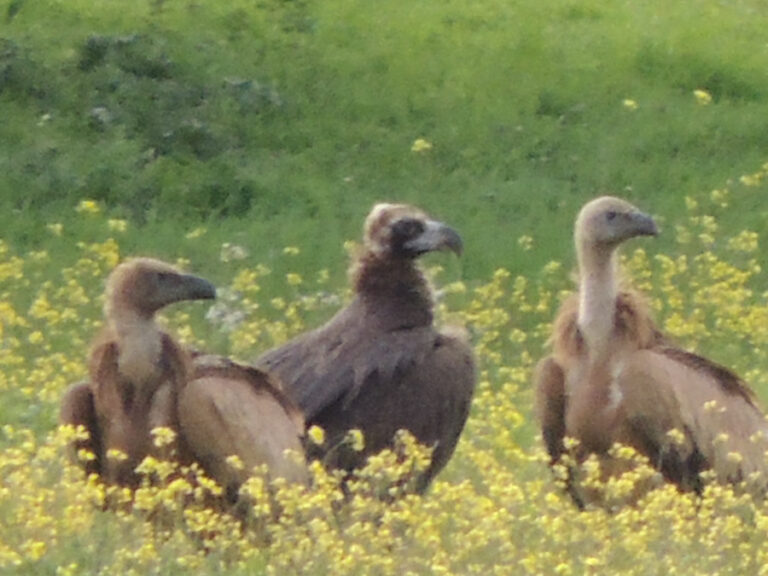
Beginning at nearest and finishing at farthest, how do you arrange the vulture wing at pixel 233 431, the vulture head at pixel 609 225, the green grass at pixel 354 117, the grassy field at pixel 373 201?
the grassy field at pixel 373 201
the vulture wing at pixel 233 431
the vulture head at pixel 609 225
the green grass at pixel 354 117

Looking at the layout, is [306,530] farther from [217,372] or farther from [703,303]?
[703,303]

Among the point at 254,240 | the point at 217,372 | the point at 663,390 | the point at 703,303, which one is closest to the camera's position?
the point at 217,372

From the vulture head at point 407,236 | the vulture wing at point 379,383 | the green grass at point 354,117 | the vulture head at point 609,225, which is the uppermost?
the vulture head at point 609,225

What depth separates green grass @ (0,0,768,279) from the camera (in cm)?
1412

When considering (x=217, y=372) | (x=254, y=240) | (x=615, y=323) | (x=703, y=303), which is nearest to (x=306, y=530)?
(x=217, y=372)

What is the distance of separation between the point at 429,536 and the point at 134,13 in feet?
39.4

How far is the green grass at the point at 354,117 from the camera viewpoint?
46.3ft

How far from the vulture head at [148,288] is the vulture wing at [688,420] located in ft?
5.14

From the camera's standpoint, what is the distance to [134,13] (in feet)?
57.7

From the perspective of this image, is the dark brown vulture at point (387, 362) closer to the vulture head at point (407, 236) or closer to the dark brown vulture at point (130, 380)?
the vulture head at point (407, 236)

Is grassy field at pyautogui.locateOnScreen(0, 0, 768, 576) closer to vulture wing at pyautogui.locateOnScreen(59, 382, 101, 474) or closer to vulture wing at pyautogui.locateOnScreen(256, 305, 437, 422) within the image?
vulture wing at pyautogui.locateOnScreen(59, 382, 101, 474)

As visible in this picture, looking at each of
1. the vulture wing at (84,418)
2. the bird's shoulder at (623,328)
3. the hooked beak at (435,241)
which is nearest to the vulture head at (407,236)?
the hooked beak at (435,241)

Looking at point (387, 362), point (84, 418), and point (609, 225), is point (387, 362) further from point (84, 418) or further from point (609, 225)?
point (84, 418)

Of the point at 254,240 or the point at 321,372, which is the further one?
the point at 254,240
